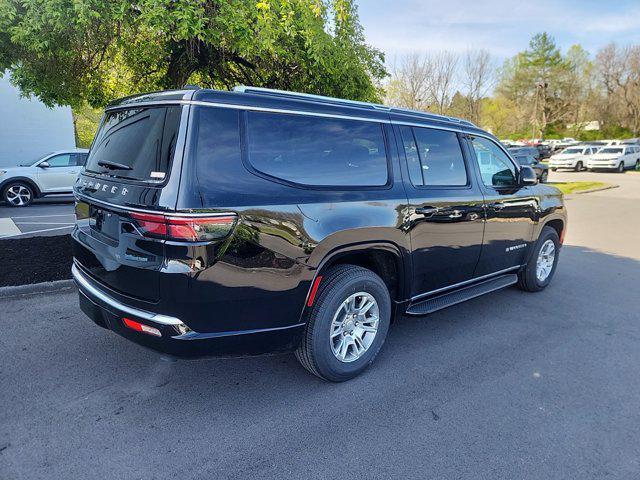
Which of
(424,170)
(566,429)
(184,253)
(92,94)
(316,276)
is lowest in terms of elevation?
A: (566,429)

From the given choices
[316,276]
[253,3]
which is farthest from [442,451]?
[253,3]

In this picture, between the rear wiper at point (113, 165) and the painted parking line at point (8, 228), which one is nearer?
the rear wiper at point (113, 165)

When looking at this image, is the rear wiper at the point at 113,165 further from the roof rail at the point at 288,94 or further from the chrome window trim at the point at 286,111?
the roof rail at the point at 288,94

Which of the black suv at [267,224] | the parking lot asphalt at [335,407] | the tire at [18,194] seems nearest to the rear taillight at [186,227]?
the black suv at [267,224]

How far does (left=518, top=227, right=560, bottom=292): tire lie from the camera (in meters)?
5.25

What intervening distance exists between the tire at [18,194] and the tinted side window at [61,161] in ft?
2.96

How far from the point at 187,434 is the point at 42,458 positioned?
2.57ft

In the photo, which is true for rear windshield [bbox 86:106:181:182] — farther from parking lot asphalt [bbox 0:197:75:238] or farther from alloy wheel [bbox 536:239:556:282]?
parking lot asphalt [bbox 0:197:75:238]

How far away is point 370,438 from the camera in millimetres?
2688

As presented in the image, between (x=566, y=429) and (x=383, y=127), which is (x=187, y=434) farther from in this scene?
(x=383, y=127)

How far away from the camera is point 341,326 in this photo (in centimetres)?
328

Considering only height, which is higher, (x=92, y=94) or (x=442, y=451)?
(x=92, y=94)

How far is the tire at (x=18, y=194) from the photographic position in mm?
11570

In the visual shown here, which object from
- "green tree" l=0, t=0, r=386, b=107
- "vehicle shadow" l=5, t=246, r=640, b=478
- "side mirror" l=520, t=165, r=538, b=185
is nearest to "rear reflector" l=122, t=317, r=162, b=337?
"vehicle shadow" l=5, t=246, r=640, b=478
